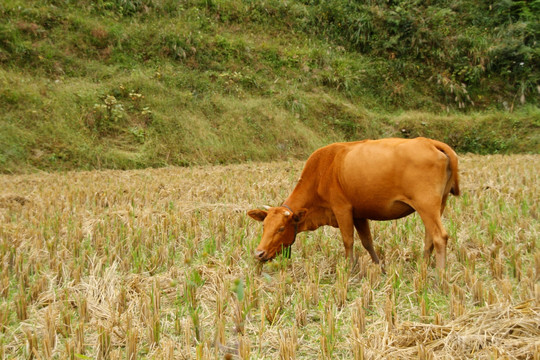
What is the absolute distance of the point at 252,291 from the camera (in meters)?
2.63

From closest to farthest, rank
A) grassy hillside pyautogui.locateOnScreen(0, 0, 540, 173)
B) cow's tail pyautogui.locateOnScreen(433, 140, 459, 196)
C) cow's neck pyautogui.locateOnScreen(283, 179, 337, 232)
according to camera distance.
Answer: cow's tail pyautogui.locateOnScreen(433, 140, 459, 196) → cow's neck pyautogui.locateOnScreen(283, 179, 337, 232) → grassy hillside pyautogui.locateOnScreen(0, 0, 540, 173)

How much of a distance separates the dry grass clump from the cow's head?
120mm

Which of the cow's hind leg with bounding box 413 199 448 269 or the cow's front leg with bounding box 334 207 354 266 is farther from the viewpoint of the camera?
the cow's front leg with bounding box 334 207 354 266

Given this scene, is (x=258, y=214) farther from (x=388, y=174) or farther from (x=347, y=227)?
(x=388, y=174)

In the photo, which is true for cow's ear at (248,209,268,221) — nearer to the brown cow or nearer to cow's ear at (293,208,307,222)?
the brown cow

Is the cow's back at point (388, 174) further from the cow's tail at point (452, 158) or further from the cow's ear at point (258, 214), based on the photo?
the cow's ear at point (258, 214)

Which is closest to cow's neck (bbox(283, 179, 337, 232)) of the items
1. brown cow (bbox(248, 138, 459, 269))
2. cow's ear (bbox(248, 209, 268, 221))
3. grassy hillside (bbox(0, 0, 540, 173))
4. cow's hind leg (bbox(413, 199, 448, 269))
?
brown cow (bbox(248, 138, 459, 269))

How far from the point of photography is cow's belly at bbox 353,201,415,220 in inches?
127

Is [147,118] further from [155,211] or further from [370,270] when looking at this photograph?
[370,270]

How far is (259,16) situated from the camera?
20.9 meters

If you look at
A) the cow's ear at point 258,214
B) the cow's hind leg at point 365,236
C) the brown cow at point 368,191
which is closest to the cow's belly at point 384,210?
the brown cow at point 368,191

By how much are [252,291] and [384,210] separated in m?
1.32

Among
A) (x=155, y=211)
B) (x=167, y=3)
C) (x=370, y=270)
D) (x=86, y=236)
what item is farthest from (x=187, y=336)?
(x=167, y=3)

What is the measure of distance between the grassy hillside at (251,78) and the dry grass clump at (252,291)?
9356 millimetres
